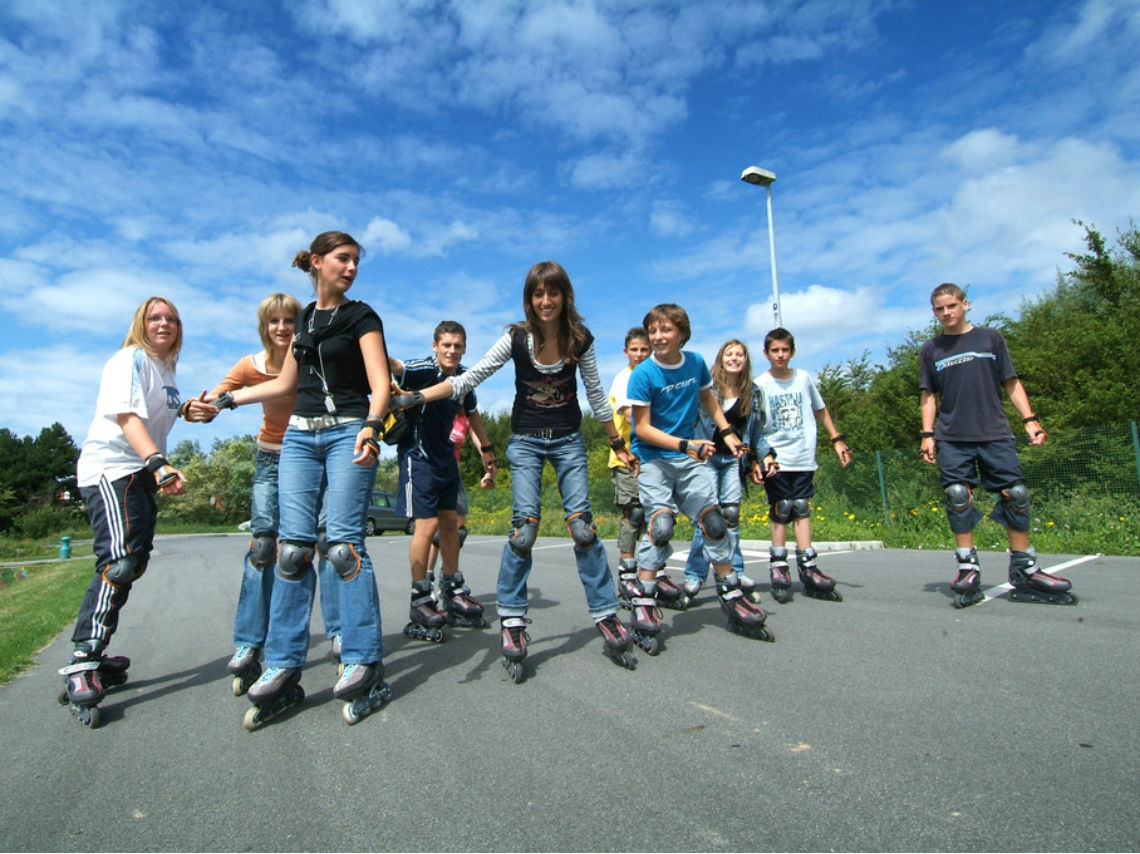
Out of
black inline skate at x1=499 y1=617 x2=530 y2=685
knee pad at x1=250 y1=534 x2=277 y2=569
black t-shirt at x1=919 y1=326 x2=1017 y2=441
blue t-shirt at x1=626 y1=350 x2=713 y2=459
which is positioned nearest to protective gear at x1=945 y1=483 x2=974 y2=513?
black t-shirt at x1=919 y1=326 x2=1017 y2=441

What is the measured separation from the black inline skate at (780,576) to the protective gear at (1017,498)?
1.44 m

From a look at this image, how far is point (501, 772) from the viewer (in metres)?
2.10

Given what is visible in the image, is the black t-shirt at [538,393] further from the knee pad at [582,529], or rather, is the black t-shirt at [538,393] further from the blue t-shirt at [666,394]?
the blue t-shirt at [666,394]

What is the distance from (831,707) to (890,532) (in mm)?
8365

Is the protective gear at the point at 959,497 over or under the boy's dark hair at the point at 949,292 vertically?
under

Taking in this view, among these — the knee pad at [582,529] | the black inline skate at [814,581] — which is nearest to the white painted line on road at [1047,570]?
the black inline skate at [814,581]

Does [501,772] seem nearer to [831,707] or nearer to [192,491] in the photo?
[831,707]

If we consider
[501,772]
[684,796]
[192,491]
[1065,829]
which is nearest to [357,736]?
[501,772]

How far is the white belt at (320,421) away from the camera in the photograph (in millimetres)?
3016

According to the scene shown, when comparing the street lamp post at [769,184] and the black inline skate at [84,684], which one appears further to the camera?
the street lamp post at [769,184]

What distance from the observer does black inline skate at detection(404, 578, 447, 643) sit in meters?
4.03

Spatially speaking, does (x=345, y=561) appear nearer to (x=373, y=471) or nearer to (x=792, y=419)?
(x=373, y=471)

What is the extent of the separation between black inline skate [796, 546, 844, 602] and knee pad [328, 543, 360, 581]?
10.2 ft

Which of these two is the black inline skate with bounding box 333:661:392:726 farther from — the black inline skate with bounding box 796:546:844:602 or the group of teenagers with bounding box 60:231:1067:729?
the black inline skate with bounding box 796:546:844:602
